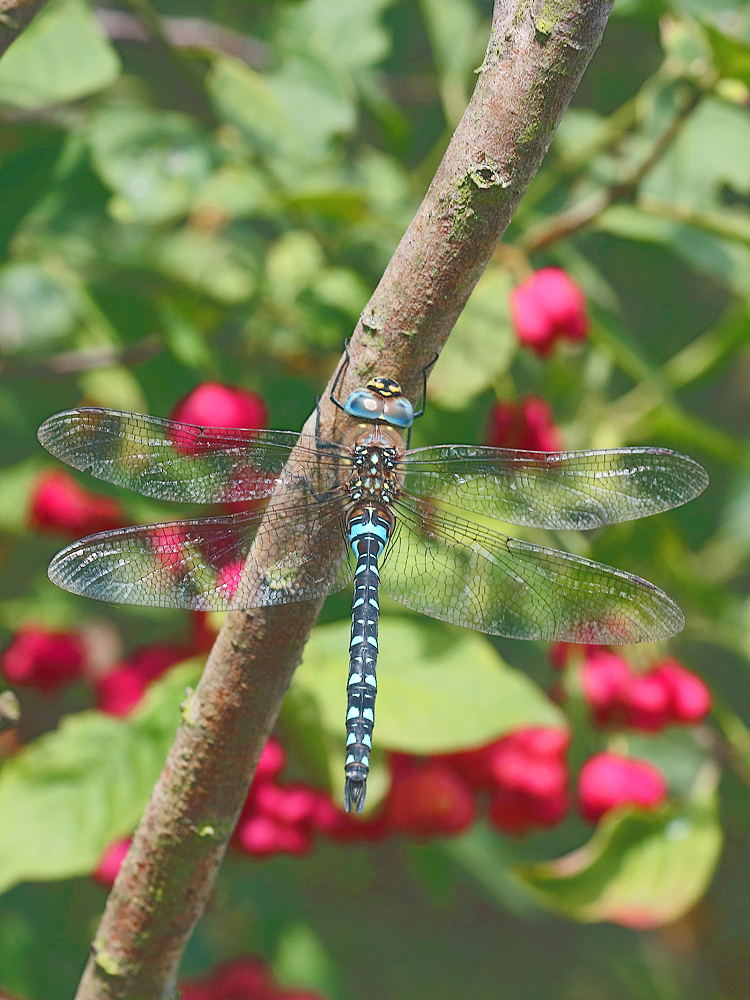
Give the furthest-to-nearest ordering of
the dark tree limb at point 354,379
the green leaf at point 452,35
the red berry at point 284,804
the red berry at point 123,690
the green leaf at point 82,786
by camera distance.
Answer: the green leaf at point 452,35
the red berry at point 123,690
the red berry at point 284,804
the green leaf at point 82,786
the dark tree limb at point 354,379

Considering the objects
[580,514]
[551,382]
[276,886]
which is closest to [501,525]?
[580,514]

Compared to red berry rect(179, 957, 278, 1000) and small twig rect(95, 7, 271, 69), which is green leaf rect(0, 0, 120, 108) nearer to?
small twig rect(95, 7, 271, 69)

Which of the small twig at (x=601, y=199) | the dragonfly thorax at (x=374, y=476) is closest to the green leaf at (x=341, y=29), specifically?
the small twig at (x=601, y=199)

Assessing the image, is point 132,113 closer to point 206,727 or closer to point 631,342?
point 631,342

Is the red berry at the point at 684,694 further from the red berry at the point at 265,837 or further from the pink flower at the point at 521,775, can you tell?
the red berry at the point at 265,837

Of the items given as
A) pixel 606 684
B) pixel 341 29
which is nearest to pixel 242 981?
pixel 606 684

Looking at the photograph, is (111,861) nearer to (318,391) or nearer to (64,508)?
(64,508)
